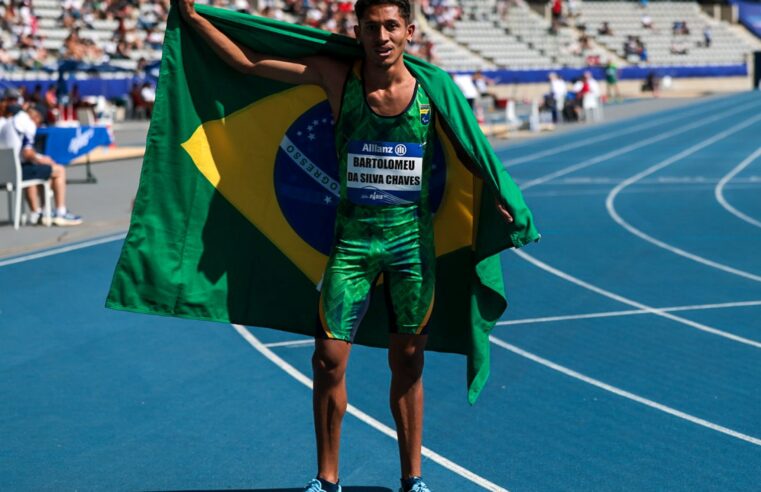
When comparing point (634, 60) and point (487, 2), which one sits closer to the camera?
point (487, 2)

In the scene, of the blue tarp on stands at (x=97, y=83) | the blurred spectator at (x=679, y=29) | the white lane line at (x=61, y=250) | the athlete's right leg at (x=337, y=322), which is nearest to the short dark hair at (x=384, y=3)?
the athlete's right leg at (x=337, y=322)

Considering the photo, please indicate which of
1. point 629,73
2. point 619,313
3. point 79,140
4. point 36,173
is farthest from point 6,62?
point 629,73

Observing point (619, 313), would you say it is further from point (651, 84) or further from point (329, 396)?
point (651, 84)

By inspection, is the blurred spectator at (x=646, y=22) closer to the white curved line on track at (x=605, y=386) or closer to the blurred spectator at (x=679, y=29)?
the blurred spectator at (x=679, y=29)

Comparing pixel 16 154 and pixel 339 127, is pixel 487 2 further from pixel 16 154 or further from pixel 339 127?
pixel 339 127

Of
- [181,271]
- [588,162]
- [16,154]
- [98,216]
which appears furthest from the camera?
[588,162]

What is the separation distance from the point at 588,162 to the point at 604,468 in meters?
21.6

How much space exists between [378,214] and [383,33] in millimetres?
715

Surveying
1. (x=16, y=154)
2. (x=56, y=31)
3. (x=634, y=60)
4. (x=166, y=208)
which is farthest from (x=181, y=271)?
(x=634, y=60)

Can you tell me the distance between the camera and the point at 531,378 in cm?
822

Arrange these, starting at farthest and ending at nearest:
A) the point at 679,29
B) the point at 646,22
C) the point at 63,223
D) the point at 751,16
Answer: the point at 751,16
the point at 679,29
the point at 646,22
the point at 63,223

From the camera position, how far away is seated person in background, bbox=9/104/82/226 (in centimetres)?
1589

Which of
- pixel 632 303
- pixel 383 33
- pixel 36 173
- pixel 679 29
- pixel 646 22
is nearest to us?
pixel 383 33

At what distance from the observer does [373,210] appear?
5195 millimetres
